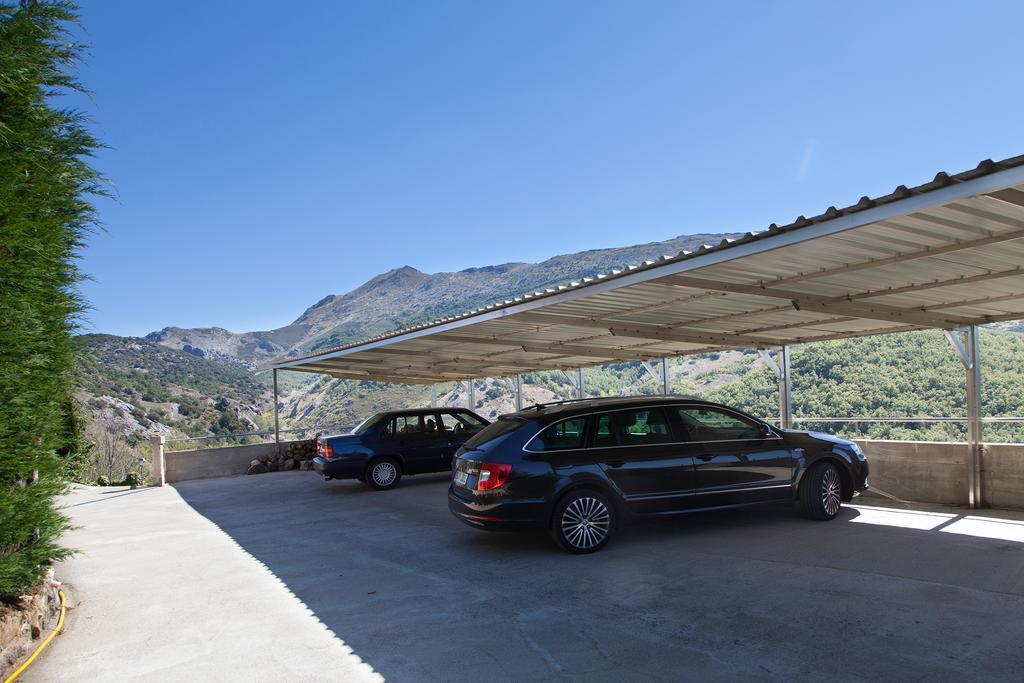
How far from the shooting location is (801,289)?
816 centimetres

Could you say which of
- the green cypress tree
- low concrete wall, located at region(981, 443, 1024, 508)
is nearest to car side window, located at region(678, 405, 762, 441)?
low concrete wall, located at region(981, 443, 1024, 508)

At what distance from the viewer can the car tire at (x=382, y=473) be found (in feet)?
41.0

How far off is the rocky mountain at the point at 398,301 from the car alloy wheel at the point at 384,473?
65432 mm

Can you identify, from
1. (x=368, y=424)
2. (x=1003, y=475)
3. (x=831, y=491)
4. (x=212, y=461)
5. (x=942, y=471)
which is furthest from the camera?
(x=212, y=461)

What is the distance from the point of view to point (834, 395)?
3450 centimetres

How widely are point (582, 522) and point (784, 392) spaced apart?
7.02 m

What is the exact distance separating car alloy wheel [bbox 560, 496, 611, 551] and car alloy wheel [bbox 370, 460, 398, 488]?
653cm

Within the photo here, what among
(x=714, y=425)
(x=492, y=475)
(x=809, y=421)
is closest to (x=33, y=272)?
(x=492, y=475)

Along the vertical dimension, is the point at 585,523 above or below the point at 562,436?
below

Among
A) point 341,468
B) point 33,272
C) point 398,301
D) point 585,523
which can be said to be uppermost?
point 398,301

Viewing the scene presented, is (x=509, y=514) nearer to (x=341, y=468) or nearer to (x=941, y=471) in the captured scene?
(x=341, y=468)

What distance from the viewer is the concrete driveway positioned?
4133mm

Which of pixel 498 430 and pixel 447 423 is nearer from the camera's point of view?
pixel 498 430

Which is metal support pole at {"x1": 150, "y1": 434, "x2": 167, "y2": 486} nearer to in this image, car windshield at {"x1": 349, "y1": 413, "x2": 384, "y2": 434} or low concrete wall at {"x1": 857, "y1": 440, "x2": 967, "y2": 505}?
car windshield at {"x1": 349, "y1": 413, "x2": 384, "y2": 434}
